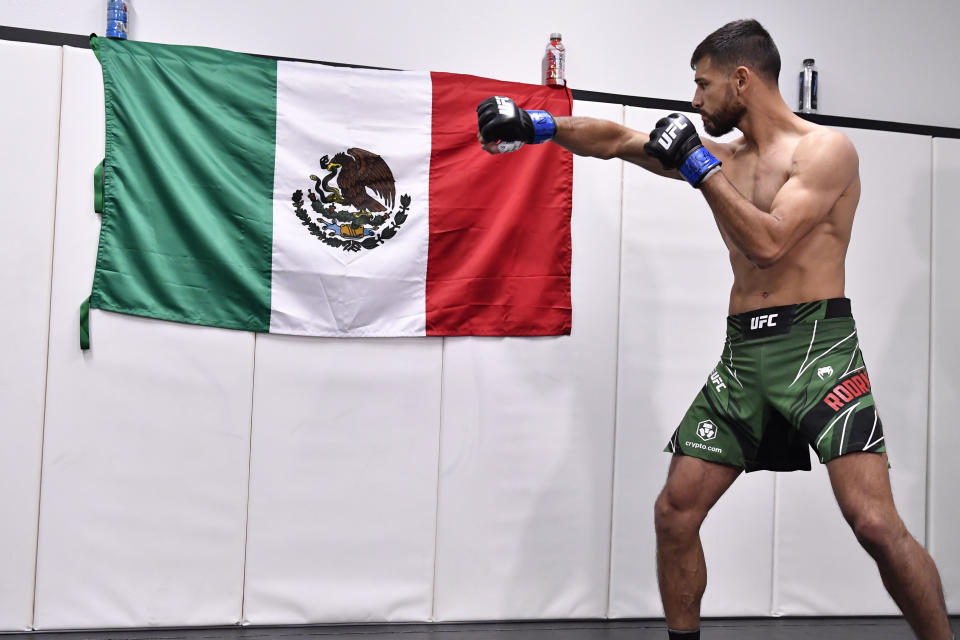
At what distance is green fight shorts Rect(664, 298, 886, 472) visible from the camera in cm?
199

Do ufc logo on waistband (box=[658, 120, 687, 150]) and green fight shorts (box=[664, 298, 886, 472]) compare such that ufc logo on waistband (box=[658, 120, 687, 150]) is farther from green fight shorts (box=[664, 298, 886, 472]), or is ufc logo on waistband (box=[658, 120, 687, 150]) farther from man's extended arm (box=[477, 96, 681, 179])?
green fight shorts (box=[664, 298, 886, 472])

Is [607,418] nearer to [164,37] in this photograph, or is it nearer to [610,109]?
[610,109]

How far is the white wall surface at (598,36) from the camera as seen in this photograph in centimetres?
301

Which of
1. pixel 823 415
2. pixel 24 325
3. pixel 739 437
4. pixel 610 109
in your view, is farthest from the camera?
pixel 610 109

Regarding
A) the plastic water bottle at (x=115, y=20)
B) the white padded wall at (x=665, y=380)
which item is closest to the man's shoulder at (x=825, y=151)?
the white padded wall at (x=665, y=380)

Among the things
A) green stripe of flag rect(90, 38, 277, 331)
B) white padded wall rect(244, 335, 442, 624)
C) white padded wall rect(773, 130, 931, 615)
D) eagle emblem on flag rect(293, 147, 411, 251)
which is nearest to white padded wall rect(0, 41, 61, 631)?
green stripe of flag rect(90, 38, 277, 331)

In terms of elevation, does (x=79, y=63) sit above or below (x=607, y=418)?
above

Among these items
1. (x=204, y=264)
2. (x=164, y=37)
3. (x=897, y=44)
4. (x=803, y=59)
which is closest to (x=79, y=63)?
(x=164, y=37)

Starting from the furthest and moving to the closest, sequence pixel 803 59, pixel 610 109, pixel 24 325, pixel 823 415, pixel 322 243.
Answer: pixel 803 59 < pixel 610 109 < pixel 322 243 < pixel 24 325 < pixel 823 415

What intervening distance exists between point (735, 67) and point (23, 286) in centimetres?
226

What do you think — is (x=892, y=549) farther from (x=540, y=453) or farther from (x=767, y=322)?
(x=540, y=453)

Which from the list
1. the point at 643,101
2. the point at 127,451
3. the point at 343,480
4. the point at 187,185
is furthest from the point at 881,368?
the point at 127,451

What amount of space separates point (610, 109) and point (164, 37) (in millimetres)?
1625

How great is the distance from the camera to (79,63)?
2.74 meters
